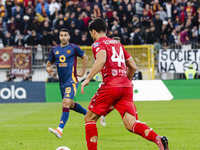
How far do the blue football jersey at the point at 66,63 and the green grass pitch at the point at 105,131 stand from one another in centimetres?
123

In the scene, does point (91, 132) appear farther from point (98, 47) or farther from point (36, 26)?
point (36, 26)

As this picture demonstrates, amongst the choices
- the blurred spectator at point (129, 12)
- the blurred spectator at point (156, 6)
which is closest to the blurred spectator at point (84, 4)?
the blurred spectator at point (129, 12)

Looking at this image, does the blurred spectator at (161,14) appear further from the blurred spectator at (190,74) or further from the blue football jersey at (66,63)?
the blue football jersey at (66,63)

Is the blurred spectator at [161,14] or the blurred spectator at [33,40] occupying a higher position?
the blurred spectator at [161,14]

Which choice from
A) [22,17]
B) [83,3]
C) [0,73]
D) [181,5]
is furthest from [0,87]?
[181,5]

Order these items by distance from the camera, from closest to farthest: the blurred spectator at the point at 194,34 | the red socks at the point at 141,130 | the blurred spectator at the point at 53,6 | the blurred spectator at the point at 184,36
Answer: the red socks at the point at 141,130
the blurred spectator at the point at 184,36
the blurred spectator at the point at 194,34
the blurred spectator at the point at 53,6

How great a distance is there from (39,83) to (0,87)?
1739 millimetres

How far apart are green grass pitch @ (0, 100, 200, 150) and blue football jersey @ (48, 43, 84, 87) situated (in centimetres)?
123

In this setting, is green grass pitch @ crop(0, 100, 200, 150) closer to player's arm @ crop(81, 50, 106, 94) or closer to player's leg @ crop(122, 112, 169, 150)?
player's leg @ crop(122, 112, 169, 150)

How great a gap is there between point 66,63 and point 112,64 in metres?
4.24

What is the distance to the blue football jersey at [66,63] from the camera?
10922mm

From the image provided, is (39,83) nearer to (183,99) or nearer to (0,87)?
(0,87)

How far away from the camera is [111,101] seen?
6828mm

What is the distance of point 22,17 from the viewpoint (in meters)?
24.4
